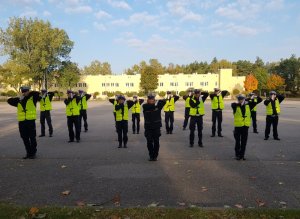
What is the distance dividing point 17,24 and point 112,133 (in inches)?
2422

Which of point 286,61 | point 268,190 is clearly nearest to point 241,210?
point 268,190

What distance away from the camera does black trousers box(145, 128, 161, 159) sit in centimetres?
959

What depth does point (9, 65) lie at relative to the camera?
66438 millimetres

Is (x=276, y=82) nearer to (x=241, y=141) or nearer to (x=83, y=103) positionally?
(x=83, y=103)

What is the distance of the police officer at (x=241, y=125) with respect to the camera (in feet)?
31.6

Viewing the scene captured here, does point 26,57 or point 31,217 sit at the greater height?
point 26,57

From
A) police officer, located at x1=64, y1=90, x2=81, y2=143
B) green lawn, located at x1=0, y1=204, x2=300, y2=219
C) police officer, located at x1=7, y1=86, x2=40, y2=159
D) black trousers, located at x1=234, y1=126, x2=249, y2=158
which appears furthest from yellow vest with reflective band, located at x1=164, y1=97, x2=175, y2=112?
green lawn, located at x1=0, y1=204, x2=300, y2=219

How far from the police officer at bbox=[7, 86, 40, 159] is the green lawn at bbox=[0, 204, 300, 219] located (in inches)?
195

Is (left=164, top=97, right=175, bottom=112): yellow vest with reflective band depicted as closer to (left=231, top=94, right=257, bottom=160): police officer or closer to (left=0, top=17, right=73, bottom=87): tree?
(left=231, top=94, right=257, bottom=160): police officer

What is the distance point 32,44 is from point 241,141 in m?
66.4

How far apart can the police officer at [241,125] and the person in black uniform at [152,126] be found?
2.30 meters

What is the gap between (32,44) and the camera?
68.8m

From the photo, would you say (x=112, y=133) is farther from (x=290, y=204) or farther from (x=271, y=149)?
(x=290, y=204)

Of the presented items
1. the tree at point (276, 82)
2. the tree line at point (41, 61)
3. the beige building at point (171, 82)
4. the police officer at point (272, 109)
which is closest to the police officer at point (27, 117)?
the police officer at point (272, 109)
